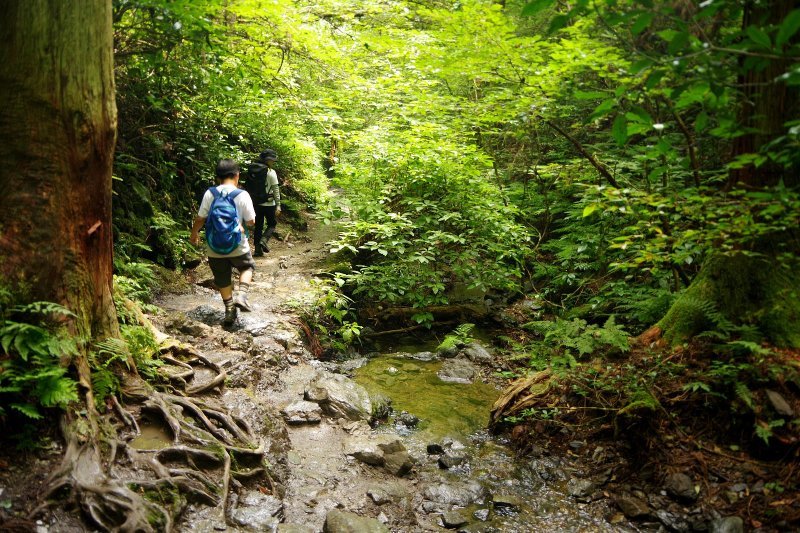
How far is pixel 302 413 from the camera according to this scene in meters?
6.46

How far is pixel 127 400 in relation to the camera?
444 centimetres

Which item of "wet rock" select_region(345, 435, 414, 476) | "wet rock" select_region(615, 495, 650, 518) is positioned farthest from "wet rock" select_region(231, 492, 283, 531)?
"wet rock" select_region(615, 495, 650, 518)

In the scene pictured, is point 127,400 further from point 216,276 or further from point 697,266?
point 697,266

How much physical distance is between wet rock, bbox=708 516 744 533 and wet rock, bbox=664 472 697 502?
1.10 ft

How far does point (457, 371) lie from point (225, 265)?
458 centimetres

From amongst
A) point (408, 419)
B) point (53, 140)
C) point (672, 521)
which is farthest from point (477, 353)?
point (53, 140)

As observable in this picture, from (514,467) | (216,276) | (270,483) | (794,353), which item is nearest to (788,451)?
(794,353)

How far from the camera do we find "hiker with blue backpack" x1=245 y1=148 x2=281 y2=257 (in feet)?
37.2

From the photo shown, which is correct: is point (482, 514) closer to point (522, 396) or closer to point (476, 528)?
point (476, 528)

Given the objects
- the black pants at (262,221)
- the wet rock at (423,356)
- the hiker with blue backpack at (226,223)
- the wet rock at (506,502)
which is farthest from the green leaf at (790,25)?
the black pants at (262,221)

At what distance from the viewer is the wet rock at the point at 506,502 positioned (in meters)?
5.33

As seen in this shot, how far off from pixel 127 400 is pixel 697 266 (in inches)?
341

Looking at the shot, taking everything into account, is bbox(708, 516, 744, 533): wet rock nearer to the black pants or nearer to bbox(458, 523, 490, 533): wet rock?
bbox(458, 523, 490, 533): wet rock

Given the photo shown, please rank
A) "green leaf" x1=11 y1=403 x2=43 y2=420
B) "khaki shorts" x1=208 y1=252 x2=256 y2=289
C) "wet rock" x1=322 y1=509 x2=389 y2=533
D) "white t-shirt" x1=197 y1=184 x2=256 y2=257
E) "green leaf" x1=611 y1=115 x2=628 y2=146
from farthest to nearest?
"khaki shorts" x1=208 y1=252 x2=256 y2=289 < "white t-shirt" x1=197 y1=184 x2=256 y2=257 < "wet rock" x1=322 y1=509 x2=389 y2=533 < "green leaf" x1=11 y1=403 x2=43 y2=420 < "green leaf" x1=611 y1=115 x2=628 y2=146
